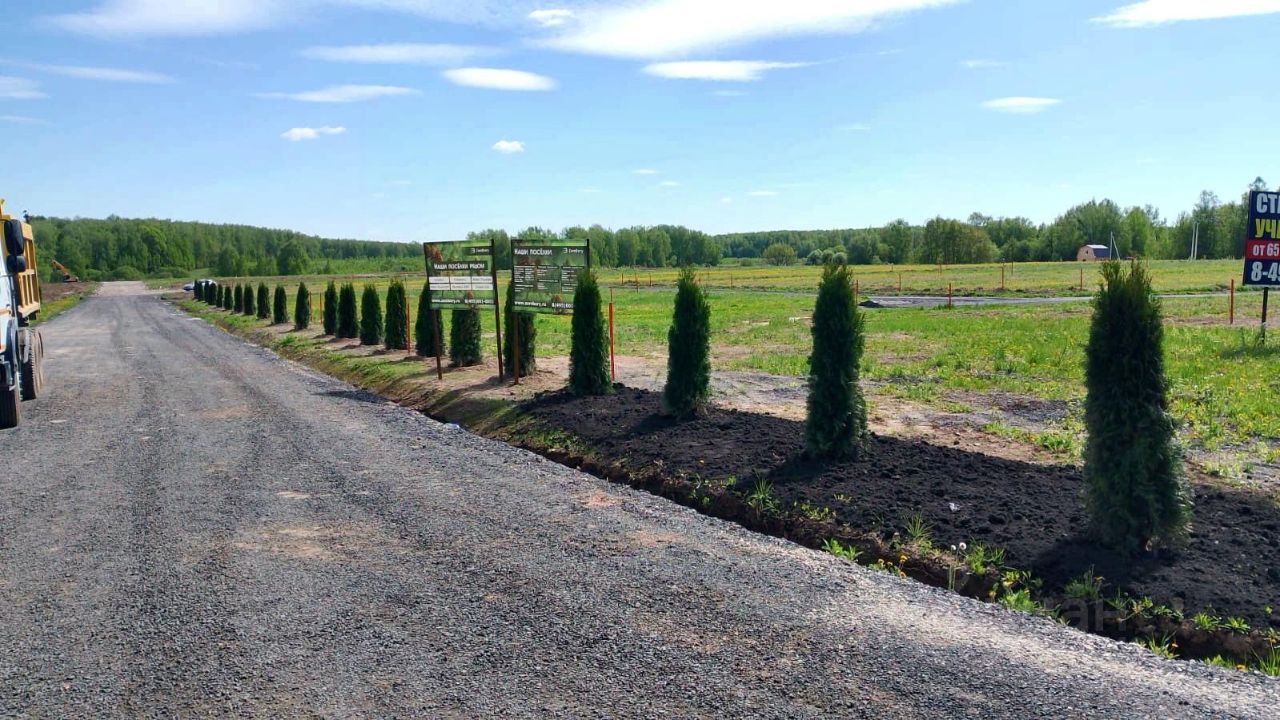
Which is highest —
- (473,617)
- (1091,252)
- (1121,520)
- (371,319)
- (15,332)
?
(1091,252)

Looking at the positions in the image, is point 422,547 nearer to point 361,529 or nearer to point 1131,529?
point 361,529

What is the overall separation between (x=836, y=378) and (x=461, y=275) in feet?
30.2

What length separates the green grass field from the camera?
10.7 m

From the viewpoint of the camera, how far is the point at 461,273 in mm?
15898

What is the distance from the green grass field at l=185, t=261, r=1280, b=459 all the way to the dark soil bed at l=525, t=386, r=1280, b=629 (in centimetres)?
123

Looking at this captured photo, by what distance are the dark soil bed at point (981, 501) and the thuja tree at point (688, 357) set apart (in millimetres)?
234

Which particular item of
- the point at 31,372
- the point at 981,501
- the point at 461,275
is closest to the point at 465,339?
the point at 461,275

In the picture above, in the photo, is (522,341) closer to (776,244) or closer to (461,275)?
(461,275)

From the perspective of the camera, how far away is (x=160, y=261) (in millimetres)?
162000

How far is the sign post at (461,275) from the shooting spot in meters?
15.6

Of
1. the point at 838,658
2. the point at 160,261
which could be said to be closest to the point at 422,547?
the point at 838,658

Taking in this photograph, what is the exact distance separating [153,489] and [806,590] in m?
6.28

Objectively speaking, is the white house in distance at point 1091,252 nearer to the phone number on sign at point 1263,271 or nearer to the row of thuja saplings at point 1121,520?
the phone number on sign at point 1263,271

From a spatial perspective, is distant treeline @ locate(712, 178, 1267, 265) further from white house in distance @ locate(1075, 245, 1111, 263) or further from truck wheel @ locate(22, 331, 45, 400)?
truck wheel @ locate(22, 331, 45, 400)
